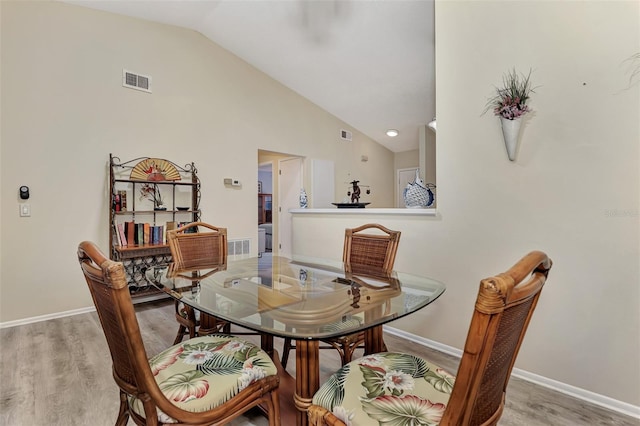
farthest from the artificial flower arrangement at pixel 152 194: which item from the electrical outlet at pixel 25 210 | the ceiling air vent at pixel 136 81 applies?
the ceiling air vent at pixel 136 81

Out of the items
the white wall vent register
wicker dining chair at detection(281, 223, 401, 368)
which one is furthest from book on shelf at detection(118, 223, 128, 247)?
wicker dining chair at detection(281, 223, 401, 368)

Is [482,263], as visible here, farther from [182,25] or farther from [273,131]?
[182,25]

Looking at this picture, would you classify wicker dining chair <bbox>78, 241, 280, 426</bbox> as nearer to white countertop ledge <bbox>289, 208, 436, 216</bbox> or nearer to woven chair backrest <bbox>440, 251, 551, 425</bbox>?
woven chair backrest <bbox>440, 251, 551, 425</bbox>

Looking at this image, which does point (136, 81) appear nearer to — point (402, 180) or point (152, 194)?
point (152, 194)

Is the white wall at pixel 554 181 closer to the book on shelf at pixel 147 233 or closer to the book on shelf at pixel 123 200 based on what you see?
the book on shelf at pixel 147 233

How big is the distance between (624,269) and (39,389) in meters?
3.49

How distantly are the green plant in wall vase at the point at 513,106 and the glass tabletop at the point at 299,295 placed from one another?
3.48 feet

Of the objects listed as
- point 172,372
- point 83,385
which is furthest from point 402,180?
point 172,372

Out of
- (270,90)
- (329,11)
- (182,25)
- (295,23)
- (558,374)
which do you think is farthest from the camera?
(270,90)

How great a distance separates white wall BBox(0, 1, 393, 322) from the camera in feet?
9.93

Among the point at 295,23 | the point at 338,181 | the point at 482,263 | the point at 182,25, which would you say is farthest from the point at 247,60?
the point at 482,263

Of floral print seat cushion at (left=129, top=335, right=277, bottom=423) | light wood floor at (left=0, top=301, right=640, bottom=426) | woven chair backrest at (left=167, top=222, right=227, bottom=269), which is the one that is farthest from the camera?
woven chair backrest at (left=167, top=222, right=227, bottom=269)

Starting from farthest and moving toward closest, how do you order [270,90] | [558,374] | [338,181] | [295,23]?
1. [338,181]
2. [270,90]
3. [295,23]
4. [558,374]

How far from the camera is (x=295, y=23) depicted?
3.64 metres
